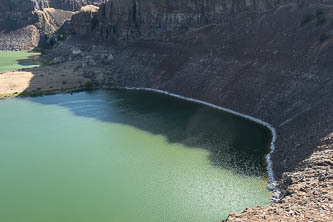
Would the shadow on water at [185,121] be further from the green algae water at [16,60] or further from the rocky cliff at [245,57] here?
the green algae water at [16,60]

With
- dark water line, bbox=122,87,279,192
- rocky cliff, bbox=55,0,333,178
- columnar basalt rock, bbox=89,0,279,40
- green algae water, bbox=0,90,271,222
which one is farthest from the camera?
columnar basalt rock, bbox=89,0,279,40

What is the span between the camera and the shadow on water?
5081 centimetres

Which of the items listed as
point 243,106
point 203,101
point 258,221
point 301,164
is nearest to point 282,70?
point 243,106

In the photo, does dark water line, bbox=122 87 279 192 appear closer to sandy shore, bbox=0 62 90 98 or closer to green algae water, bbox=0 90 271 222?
green algae water, bbox=0 90 271 222

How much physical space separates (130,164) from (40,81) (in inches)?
2531

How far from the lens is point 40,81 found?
10281 cm

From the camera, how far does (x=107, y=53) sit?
122 meters

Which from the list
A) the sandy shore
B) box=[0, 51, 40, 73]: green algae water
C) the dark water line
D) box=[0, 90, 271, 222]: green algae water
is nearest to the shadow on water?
box=[0, 90, 271, 222]: green algae water

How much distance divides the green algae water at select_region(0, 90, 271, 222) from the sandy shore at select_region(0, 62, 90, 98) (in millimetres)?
16778

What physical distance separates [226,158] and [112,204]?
18.6 metres

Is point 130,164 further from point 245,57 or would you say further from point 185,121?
point 245,57

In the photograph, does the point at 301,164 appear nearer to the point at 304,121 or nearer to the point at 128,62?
the point at 304,121

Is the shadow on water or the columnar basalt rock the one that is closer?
the shadow on water

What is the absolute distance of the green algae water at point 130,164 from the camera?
3897cm
